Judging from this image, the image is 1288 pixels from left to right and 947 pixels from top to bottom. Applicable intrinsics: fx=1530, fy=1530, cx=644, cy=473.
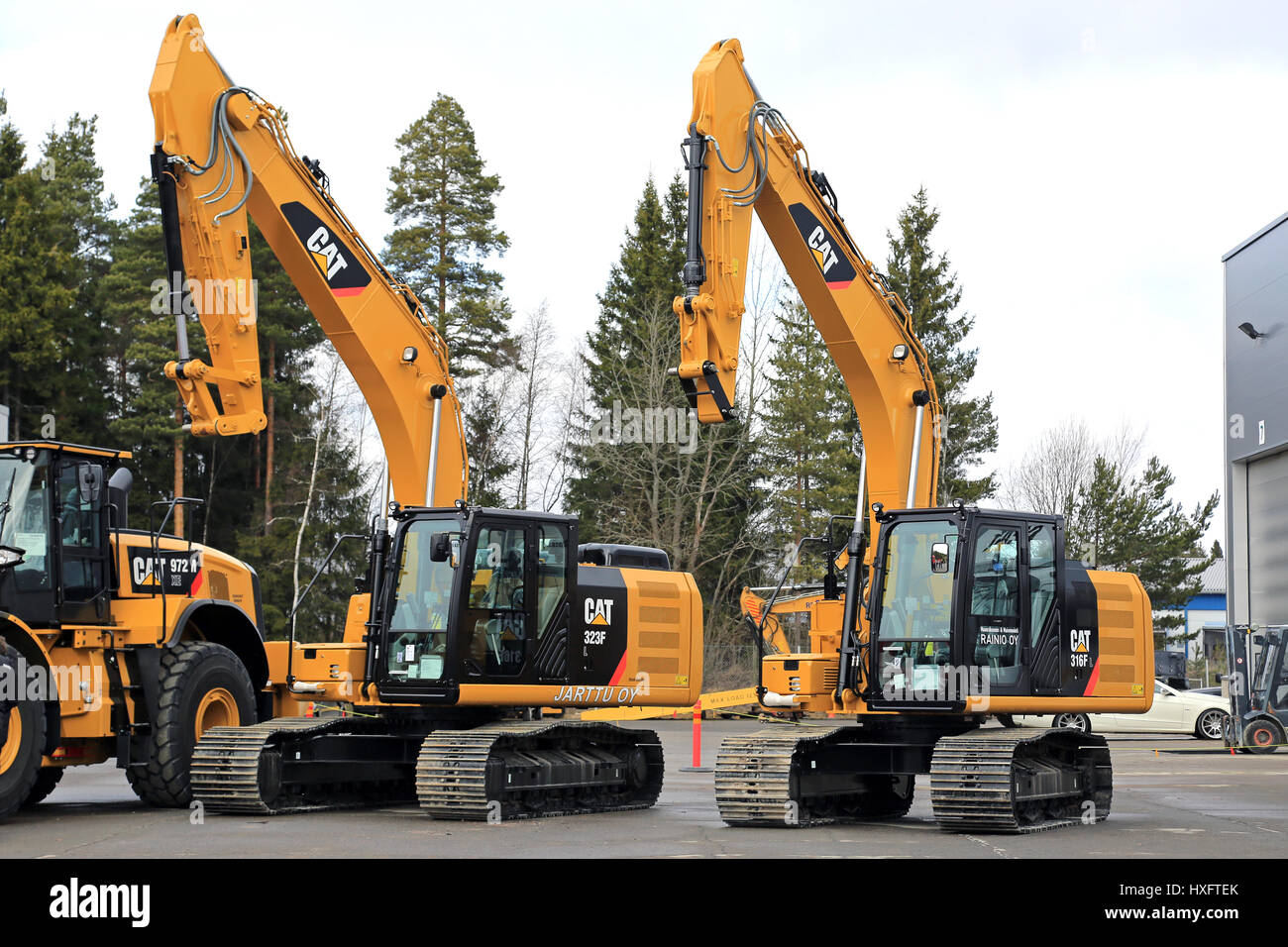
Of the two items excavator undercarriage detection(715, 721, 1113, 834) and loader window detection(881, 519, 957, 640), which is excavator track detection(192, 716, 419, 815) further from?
loader window detection(881, 519, 957, 640)

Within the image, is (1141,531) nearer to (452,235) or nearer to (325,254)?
(452,235)

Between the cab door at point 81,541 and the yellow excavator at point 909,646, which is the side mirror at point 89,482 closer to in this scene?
the cab door at point 81,541

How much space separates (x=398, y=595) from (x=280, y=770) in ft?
6.69

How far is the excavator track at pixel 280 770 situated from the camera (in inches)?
575

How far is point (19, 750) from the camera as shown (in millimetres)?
13414

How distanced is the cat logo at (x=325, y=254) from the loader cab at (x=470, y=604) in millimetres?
2835

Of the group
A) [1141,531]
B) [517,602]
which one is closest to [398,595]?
[517,602]

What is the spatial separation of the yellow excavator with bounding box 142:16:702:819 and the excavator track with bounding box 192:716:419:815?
23mm

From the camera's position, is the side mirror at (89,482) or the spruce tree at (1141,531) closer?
the side mirror at (89,482)

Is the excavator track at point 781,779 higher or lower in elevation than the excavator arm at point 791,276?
lower

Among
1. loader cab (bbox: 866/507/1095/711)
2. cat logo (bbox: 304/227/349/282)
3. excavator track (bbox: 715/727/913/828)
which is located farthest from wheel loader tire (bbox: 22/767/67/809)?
loader cab (bbox: 866/507/1095/711)
